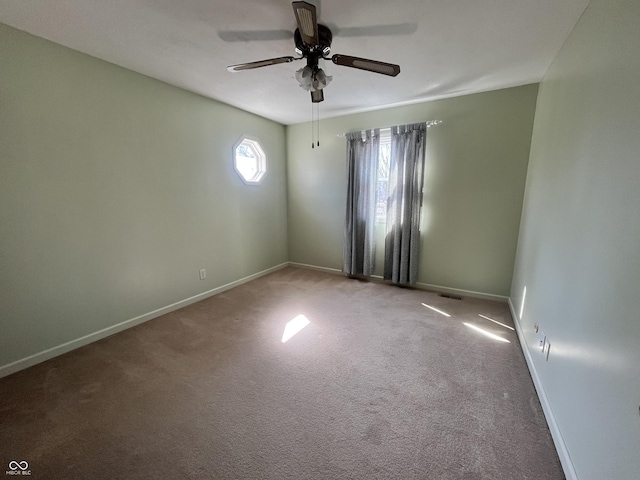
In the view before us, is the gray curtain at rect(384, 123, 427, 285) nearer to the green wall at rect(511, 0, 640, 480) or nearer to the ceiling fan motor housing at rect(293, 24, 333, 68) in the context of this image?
the green wall at rect(511, 0, 640, 480)

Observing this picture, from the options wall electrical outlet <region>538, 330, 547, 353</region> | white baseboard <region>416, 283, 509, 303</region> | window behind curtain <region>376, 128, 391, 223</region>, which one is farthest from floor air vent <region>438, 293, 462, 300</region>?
wall electrical outlet <region>538, 330, 547, 353</region>

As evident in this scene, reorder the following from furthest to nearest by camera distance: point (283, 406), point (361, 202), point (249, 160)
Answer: point (249, 160) < point (361, 202) < point (283, 406)

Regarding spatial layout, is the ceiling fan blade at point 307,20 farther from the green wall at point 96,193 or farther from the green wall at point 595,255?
the green wall at point 96,193

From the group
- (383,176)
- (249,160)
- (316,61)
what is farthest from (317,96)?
(249,160)

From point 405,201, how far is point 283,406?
2676 millimetres

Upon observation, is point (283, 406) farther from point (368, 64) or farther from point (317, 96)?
point (317, 96)

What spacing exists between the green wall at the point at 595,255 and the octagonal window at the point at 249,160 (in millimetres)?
3244

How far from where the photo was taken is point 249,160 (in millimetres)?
3744

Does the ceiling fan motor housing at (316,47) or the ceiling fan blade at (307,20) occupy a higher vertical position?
the ceiling fan motor housing at (316,47)

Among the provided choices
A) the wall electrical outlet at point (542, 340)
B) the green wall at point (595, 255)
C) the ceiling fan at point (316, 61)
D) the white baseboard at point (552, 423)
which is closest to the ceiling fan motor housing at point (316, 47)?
the ceiling fan at point (316, 61)

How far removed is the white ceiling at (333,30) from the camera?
1.51 meters

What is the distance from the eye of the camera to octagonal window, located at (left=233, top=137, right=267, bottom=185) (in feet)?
11.2

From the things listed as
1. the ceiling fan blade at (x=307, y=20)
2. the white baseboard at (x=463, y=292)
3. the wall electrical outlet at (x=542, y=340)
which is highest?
the ceiling fan blade at (x=307, y=20)

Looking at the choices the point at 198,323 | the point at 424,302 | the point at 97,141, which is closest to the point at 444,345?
the point at 424,302
